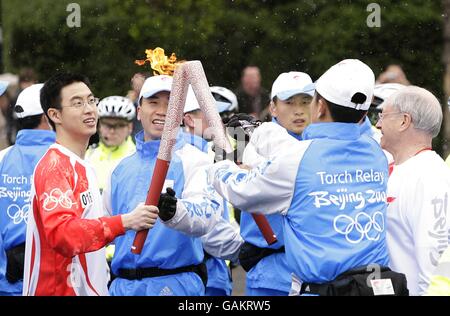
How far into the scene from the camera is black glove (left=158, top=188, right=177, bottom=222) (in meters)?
5.77

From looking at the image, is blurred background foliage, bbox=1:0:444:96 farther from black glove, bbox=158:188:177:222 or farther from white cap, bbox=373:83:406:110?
black glove, bbox=158:188:177:222

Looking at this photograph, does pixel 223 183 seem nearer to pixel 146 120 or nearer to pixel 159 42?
pixel 146 120

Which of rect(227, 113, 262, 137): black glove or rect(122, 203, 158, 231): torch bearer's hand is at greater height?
rect(227, 113, 262, 137): black glove

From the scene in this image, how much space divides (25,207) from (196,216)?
1406 millimetres

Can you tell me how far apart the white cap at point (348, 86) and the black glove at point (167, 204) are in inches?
37.3

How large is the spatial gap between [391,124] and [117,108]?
430cm

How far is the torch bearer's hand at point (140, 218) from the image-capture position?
17.9ft

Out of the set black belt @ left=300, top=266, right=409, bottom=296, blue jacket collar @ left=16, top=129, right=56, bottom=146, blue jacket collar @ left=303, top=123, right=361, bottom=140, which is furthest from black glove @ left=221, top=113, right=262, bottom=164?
blue jacket collar @ left=16, top=129, right=56, bottom=146

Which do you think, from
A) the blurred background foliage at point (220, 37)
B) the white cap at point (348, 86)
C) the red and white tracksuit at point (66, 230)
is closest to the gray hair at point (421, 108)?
the white cap at point (348, 86)

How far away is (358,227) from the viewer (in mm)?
5328

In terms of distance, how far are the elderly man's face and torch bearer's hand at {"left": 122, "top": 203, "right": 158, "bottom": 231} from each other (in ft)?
4.60

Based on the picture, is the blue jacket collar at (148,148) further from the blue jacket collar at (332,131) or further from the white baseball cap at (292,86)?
the blue jacket collar at (332,131)

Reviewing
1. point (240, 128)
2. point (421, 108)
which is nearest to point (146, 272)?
point (240, 128)

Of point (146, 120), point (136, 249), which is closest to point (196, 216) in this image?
point (136, 249)
